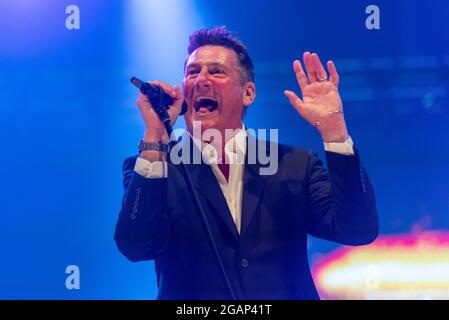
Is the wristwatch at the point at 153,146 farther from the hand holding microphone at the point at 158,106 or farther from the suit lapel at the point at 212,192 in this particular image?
the suit lapel at the point at 212,192

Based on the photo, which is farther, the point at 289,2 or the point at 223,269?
the point at 289,2

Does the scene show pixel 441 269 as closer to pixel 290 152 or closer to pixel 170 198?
pixel 290 152

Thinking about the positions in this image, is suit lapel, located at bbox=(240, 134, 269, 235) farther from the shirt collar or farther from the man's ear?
the man's ear

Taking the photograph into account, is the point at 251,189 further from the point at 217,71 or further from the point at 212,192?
the point at 217,71

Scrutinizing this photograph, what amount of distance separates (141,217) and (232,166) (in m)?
0.31

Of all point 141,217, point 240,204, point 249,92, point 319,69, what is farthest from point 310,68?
point 141,217

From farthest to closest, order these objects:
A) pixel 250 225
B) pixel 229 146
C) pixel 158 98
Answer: pixel 229 146 → pixel 250 225 → pixel 158 98

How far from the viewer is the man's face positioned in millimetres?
1896

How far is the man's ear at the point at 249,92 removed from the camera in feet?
6.42

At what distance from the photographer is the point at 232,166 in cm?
184

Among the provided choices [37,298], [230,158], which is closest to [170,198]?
[230,158]

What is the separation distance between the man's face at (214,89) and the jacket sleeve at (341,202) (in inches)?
10.2

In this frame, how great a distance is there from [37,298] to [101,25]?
2.57 ft

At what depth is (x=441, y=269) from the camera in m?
1.91
